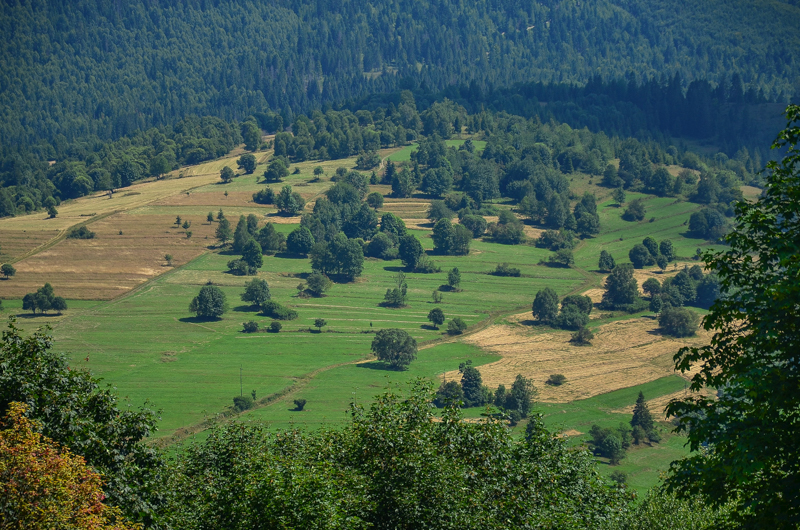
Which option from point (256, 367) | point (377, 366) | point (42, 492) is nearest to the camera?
point (42, 492)

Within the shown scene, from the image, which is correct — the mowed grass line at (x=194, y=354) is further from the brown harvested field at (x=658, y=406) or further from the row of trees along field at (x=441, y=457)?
the row of trees along field at (x=441, y=457)

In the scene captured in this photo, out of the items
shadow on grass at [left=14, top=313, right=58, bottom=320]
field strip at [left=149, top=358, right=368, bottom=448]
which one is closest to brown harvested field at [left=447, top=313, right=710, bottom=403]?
field strip at [left=149, top=358, right=368, bottom=448]

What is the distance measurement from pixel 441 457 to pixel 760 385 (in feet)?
74.4

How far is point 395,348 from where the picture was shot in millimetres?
176375

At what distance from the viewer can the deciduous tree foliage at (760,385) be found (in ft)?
110

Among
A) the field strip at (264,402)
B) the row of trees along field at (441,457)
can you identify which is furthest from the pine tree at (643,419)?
the row of trees along field at (441,457)

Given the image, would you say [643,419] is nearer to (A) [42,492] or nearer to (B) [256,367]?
(B) [256,367]

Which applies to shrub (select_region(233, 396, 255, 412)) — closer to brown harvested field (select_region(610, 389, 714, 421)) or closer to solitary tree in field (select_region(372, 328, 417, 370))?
solitary tree in field (select_region(372, 328, 417, 370))

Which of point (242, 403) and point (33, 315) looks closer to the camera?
point (242, 403)

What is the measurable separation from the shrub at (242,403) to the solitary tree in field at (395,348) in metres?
34.4

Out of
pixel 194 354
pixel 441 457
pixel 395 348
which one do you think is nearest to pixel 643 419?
pixel 395 348

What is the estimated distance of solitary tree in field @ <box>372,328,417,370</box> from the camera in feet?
576

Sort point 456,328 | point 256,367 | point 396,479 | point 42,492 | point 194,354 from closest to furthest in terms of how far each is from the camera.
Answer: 1. point 42,492
2. point 396,479
3. point 256,367
4. point 194,354
5. point 456,328

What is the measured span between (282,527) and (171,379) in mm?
122851
